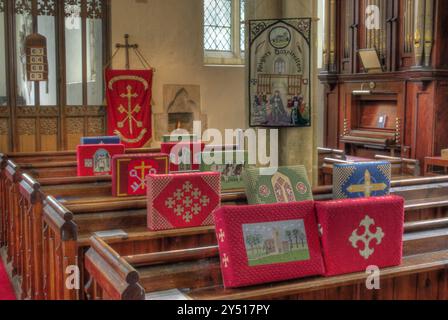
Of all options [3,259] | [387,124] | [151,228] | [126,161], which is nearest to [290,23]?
[126,161]

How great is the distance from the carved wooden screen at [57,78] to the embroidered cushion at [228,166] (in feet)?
16.9

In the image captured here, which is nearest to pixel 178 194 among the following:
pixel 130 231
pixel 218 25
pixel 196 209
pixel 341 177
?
pixel 196 209

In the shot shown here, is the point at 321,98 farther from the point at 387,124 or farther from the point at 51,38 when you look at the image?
the point at 51,38

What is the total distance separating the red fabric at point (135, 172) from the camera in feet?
14.7

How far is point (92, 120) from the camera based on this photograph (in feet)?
30.8

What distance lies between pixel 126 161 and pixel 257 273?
230 centimetres

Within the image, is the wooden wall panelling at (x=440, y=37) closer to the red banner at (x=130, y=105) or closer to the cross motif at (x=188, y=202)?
the red banner at (x=130, y=105)

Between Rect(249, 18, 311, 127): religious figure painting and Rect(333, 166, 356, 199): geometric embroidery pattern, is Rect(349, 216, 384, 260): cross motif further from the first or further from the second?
Rect(249, 18, 311, 127): religious figure painting

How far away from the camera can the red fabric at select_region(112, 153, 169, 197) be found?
14.7 feet

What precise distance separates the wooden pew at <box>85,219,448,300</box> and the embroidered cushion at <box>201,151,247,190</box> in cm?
199

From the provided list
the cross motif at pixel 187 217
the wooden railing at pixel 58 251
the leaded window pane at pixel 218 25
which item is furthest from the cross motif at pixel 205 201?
the leaded window pane at pixel 218 25

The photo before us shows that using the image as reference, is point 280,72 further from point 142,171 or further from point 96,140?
point 96,140

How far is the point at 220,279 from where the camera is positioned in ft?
8.13

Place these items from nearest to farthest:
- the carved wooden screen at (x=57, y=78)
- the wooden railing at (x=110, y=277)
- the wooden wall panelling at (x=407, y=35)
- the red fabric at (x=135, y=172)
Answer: the wooden railing at (x=110, y=277) → the red fabric at (x=135, y=172) → the wooden wall panelling at (x=407, y=35) → the carved wooden screen at (x=57, y=78)
